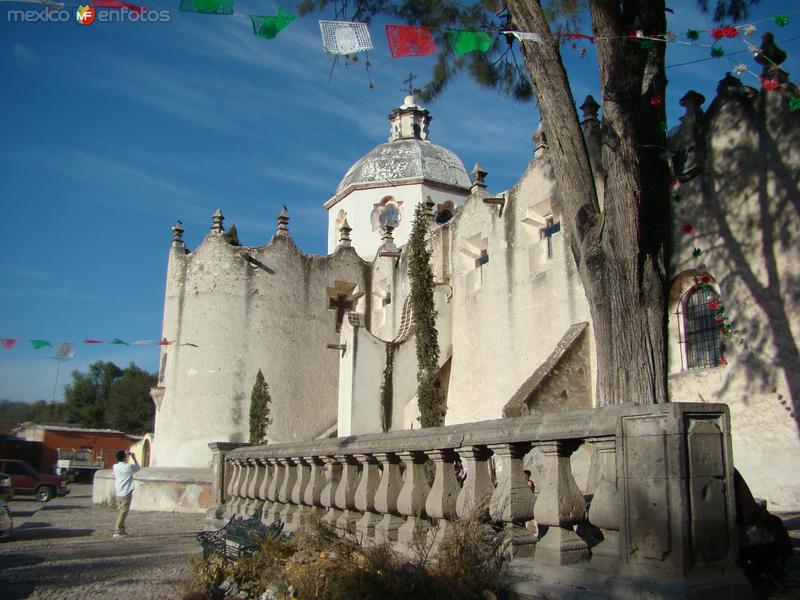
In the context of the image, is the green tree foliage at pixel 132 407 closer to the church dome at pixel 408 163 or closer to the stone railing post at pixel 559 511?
the church dome at pixel 408 163

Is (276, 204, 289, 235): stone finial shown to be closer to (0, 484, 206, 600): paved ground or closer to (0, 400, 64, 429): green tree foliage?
(0, 484, 206, 600): paved ground

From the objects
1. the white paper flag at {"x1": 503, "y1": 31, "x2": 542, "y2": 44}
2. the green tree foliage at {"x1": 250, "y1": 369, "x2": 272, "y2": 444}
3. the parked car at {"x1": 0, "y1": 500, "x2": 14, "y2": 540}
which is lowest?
the parked car at {"x1": 0, "y1": 500, "x2": 14, "y2": 540}

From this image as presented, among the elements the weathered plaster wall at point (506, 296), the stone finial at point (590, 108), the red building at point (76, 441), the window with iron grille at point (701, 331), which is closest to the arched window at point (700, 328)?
the window with iron grille at point (701, 331)

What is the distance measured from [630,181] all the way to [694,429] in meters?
3.89

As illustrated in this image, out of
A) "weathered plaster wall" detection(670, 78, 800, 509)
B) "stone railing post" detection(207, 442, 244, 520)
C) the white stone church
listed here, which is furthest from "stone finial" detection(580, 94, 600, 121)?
"stone railing post" detection(207, 442, 244, 520)

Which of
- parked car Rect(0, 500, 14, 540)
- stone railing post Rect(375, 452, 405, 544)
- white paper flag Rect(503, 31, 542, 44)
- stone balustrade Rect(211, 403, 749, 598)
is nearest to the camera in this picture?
stone balustrade Rect(211, 403, 749, 598)

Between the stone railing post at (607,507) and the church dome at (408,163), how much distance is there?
25.0m

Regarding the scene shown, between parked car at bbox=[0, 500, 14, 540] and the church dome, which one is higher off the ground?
the church dome

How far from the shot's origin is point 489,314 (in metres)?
18.4

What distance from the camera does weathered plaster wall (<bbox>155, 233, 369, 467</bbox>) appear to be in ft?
67.1

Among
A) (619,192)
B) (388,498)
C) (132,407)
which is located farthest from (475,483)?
(132,407)

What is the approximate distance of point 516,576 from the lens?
4.46 meters

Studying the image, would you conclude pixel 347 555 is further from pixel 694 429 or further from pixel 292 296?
pixel 292 296

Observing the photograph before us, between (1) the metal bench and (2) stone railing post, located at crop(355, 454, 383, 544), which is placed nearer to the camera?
(1) the metal bench
